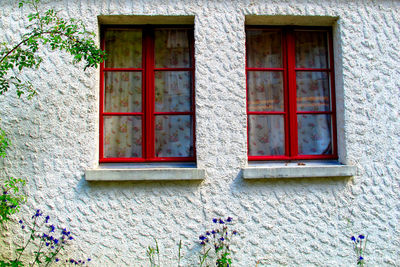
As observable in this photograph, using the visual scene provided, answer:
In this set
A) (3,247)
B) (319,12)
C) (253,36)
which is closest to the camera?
(3,247)

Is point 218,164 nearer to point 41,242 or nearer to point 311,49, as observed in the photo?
point 311,49

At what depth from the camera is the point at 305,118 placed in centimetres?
411

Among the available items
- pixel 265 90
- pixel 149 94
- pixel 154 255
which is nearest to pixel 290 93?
pixel 265 90

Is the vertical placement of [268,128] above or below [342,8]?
below

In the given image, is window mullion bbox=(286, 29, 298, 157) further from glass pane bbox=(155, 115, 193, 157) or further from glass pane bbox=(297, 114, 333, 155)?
glass pane bbox=(155, 115, 193, 157)

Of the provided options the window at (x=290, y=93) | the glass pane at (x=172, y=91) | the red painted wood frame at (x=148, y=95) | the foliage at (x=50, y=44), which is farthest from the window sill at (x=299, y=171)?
the foliage at (x=50, y=44)

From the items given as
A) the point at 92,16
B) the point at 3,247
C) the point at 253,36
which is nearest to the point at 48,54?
the point at 92,16

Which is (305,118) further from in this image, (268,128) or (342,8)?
(342,8)

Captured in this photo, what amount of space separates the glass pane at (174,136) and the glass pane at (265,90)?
789 mm

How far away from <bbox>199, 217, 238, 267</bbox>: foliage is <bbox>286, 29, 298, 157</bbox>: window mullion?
3.73 feet

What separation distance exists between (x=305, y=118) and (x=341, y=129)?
1.37 ft

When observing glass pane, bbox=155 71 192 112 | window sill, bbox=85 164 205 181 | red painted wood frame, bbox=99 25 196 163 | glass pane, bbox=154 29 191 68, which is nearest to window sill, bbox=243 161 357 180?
window sill, bbox=85 164 205 181

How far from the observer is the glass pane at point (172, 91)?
159 inches

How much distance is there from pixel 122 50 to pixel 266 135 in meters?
1.96
